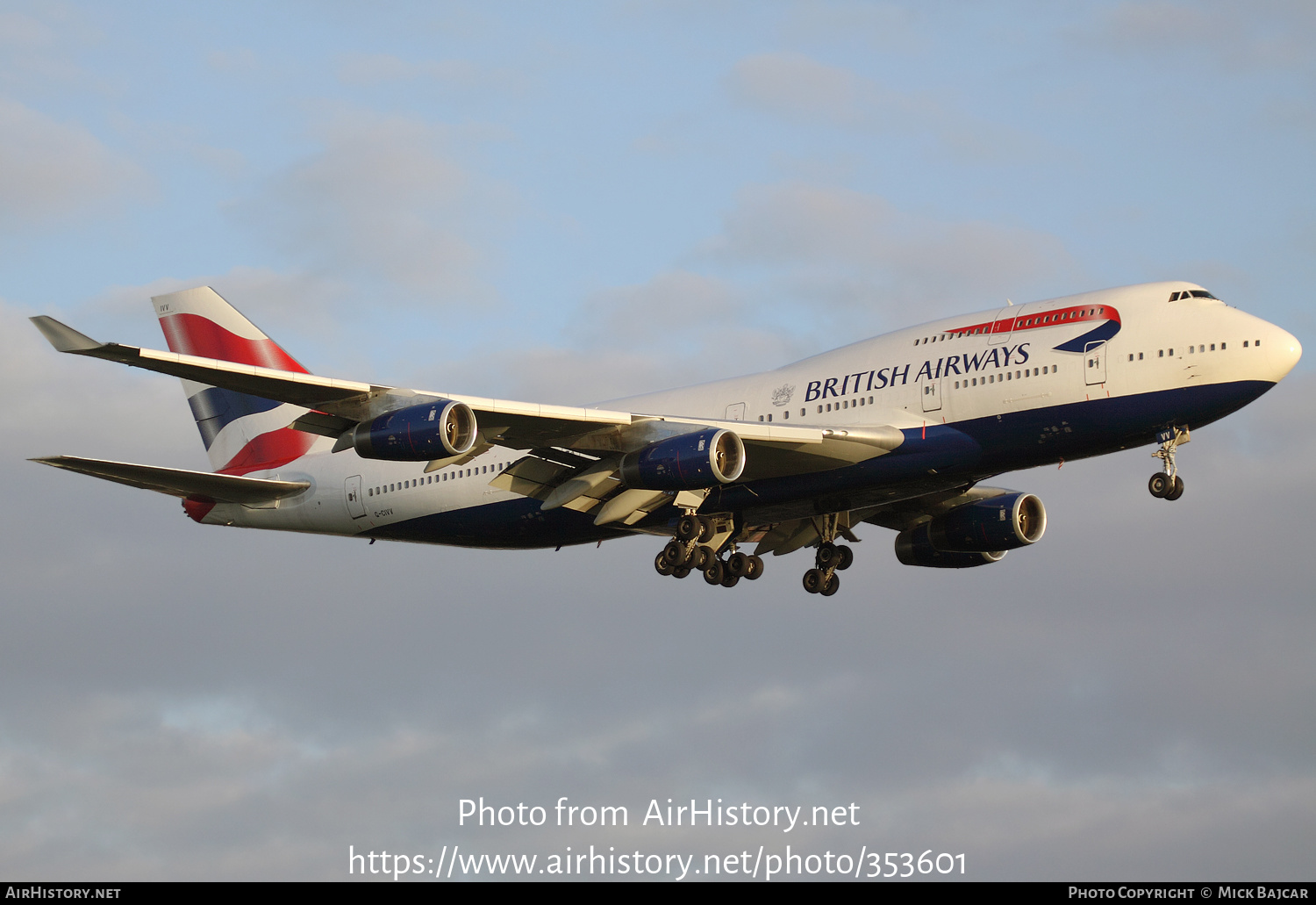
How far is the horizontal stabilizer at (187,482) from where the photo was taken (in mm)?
41500

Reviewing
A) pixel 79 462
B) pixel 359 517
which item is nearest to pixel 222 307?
pixel 359 517

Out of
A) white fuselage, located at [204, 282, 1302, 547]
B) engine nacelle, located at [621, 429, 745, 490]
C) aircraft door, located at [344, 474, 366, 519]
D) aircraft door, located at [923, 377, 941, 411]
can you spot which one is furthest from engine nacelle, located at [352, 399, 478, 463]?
aircraft door, located at [923, 377, 941, 411]

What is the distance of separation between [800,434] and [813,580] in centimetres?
955

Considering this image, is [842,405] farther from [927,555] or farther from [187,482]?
[187,482]

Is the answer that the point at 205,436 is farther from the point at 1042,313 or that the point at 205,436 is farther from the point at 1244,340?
the point at 1244,340

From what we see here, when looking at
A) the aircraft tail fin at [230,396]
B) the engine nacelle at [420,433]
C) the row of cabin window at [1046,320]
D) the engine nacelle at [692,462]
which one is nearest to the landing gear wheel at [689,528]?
the engine nacelle at [692,462]

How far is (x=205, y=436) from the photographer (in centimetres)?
5547

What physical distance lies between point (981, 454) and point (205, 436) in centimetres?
2849

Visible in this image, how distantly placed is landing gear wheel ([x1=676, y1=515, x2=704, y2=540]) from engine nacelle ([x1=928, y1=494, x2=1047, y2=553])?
10.2m

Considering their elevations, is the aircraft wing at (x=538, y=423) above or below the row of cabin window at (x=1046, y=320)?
below

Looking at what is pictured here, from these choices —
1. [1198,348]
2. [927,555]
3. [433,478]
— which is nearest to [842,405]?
[1198,348]

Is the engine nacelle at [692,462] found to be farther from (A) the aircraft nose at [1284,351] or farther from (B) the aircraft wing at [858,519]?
(A) the aircraft nose at [1284,351]

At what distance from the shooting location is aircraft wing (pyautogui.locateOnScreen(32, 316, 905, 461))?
125 feet

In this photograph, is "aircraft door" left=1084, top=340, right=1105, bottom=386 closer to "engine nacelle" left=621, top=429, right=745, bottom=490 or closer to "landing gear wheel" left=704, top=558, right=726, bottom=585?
"engine nacelle" left=621, top=429, right=745, bottom=490
